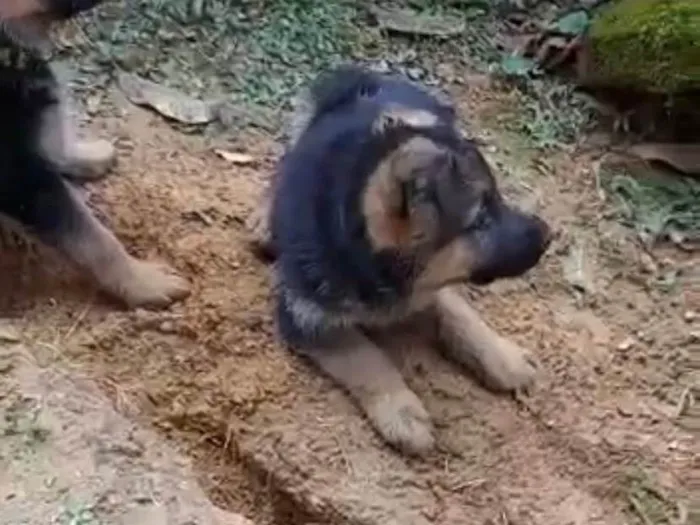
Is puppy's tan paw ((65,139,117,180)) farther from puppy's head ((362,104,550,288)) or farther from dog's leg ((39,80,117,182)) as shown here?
puppy's head ((362,104,550,288))

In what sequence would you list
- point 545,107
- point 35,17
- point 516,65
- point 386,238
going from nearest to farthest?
point 386,238
point 35,17
point 545,107
point 516,65

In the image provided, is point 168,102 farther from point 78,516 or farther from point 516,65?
point 78,516

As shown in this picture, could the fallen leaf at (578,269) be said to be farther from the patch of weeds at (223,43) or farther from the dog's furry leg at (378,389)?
the patch of weeds at (223,43)

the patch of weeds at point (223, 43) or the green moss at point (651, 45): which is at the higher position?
the green moss at point (651, 45)

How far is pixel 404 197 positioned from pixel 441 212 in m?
0.09

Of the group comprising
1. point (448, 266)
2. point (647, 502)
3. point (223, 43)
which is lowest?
point (647, 502)

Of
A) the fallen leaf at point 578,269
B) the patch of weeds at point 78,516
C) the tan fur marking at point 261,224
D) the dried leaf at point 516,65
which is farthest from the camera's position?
the dried leaf at point 516,65

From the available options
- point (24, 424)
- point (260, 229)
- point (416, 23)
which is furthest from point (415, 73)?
point (24, 424)

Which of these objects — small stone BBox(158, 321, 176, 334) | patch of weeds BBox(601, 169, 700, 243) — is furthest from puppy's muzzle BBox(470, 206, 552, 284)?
patch of weeds BBox(601, 169, 700, 243)

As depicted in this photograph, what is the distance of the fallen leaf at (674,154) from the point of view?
3721mm

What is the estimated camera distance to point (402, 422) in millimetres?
2904

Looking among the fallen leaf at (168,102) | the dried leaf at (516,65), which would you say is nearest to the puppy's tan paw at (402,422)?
the fallen leaf at (168,102)

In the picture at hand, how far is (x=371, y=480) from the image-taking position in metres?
2.86

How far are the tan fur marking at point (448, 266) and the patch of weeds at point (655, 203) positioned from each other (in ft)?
2.78
